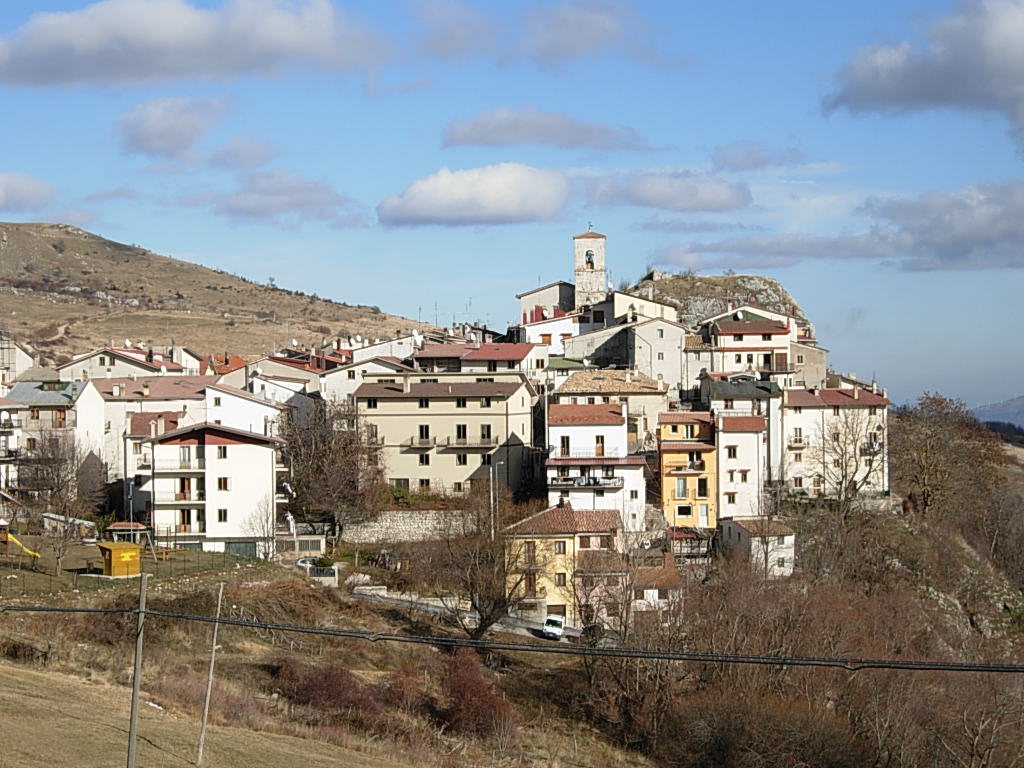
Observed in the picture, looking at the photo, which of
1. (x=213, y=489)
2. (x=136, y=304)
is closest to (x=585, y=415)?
(x=213, y=489)

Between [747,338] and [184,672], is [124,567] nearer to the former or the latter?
[184,672]

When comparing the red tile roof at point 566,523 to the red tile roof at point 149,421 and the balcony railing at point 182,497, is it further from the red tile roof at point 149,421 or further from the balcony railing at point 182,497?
the red tile roof at point 149,421

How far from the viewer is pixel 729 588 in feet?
143

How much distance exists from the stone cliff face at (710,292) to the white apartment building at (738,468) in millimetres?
31909

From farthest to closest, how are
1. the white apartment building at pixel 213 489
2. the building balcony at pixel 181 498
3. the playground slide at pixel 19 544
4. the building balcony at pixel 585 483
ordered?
the building balcony at pixel 585 483 → the building balcony at pixel 181 498 → the white apartment building at pixel 213 489 → the playground slide at pixel 19 544

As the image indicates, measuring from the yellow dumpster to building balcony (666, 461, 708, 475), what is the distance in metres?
23.3

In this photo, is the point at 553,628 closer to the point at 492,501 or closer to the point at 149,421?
the point at 492,501

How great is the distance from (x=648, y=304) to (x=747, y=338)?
887 centimetres

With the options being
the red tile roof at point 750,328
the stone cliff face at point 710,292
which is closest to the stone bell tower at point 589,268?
the stone cliff face at point 710,292

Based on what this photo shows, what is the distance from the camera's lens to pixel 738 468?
179 ft

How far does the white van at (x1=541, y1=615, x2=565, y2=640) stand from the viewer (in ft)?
148

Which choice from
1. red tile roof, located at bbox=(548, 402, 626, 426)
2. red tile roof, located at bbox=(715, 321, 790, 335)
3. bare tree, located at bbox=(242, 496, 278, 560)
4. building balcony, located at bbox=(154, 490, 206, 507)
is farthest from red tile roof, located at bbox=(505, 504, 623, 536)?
red tile roof, located at bbox=(715, 321, 790, 335)

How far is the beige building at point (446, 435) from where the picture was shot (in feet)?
183

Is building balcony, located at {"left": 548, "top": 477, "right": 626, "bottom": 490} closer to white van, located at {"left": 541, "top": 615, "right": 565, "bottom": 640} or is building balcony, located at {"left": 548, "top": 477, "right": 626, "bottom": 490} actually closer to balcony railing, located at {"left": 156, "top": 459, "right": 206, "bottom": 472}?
white van, located at {"left": 541, "top": 615, "right": 565, "bottom": 640}
